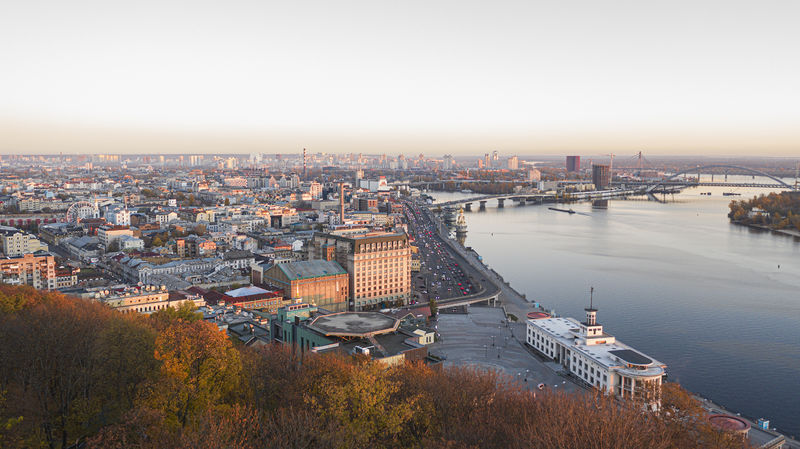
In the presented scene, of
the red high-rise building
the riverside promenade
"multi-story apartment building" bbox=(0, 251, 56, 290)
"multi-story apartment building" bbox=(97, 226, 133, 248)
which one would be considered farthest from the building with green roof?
the red high-rise building

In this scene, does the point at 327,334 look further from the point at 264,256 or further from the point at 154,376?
the point at 264,256

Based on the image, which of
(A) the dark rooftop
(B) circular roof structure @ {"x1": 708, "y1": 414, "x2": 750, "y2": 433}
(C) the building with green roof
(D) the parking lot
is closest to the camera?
(B) circular roof structure @ {"x1": 708, "y1": 414, "x2": 750, "y2": 433}

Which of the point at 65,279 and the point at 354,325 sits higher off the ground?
the point at 354,325

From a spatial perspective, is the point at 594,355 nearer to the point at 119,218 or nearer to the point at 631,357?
the point at 631,357

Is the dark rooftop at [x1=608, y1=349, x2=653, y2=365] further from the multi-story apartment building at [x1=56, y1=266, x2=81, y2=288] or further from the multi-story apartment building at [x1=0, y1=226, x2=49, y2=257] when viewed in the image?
the multi-story apartment building at [x1=0, y1=226, x2=49, y2=257]

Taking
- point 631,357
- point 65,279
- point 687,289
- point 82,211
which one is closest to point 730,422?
point 631,357

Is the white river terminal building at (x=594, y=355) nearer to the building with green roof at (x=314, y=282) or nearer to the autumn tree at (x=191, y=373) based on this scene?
the autumn tree at (x=191, y=373)
